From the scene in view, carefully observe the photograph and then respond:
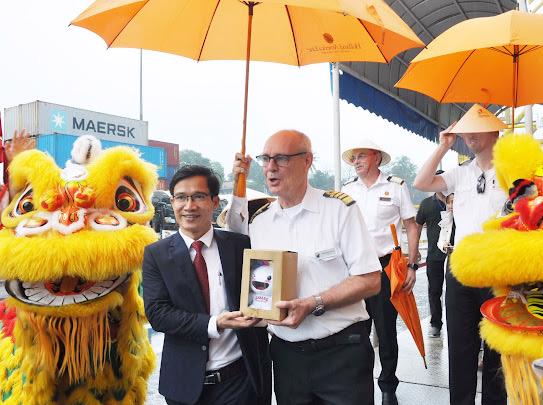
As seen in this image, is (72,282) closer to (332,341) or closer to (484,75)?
(332,341)

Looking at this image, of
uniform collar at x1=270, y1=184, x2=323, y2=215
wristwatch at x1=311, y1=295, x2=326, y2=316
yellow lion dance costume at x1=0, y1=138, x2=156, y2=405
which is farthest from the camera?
yellow lion dance costume at x1=0, y1=138, x2=156, y2=405

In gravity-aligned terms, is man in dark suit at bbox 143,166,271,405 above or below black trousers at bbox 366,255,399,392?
above

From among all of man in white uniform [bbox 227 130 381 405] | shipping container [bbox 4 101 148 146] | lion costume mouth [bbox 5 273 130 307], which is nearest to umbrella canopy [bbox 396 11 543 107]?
man in white uniform [bbox 227 130 381 405]

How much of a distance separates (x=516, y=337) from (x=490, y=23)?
1810 millimetres

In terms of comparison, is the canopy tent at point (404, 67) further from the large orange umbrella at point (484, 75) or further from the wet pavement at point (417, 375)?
the wet pavement at point (417, 375)

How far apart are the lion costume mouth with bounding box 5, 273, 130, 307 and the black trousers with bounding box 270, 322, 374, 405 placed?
1.03 meters

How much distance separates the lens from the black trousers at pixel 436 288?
5.64 metres

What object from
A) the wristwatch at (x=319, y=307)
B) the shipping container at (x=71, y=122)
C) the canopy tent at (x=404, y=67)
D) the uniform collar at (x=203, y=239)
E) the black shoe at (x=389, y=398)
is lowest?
the black shoe at (x=389, y=398)

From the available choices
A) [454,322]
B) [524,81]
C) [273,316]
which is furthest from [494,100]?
[273,316]

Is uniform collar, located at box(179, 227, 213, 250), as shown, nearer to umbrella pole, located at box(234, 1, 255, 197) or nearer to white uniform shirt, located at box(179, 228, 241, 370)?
white uniform shirt, located at box(179, 228, 241, 370)

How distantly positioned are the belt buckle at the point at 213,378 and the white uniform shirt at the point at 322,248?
296 millimetres

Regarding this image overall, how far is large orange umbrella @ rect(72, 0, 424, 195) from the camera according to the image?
9.26 feet

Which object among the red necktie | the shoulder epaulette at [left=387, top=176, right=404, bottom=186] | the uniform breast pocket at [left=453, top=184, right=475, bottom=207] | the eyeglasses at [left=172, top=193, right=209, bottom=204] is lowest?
the red necktie

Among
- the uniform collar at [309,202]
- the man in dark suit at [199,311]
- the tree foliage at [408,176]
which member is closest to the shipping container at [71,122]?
the tree foliage at [408,176]
